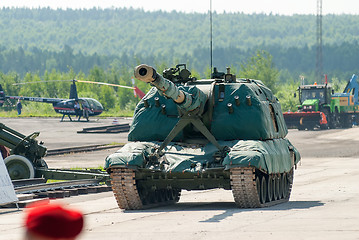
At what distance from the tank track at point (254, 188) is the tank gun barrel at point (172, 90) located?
1590 millimetres

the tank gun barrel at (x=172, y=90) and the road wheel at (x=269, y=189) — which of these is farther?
the road wheel at (x=269, y=189)

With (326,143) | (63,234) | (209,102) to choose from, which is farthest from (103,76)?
(63,234)

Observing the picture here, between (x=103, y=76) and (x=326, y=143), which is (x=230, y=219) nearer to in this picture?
(x=326, y=143)

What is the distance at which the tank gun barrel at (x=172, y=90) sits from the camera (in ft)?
39.1

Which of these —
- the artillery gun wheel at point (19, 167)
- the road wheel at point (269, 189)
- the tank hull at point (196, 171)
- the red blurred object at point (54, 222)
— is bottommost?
the artillery gun wheel at point (19, 167)

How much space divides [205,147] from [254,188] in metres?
1.63

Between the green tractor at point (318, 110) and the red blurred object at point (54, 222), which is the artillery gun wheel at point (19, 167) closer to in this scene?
the red blurred object at point (54, 222)

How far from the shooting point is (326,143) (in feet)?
158

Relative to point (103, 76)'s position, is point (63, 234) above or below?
above

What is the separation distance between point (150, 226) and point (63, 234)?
1009 cm

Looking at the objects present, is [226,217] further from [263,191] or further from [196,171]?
[263,191]

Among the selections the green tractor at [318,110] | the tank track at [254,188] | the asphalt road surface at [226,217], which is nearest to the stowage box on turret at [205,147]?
the tank track at [254,188]

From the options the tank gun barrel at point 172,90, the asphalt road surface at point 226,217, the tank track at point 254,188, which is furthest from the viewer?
the tank track at point 254,188

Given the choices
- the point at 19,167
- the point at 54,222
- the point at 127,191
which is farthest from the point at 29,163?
the point at 54,222
